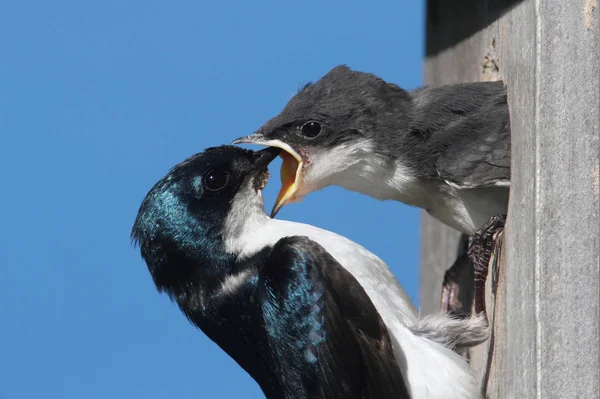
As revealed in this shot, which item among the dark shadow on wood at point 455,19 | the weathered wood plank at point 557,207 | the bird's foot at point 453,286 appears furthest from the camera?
the bird's foot at point 453,286

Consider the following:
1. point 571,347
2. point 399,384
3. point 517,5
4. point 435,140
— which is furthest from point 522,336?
point 517,5

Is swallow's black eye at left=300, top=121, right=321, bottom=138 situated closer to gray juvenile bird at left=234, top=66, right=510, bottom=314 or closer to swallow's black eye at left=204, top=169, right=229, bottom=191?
gray juvenile bird at left=234, top=66, right=510, bottom=314

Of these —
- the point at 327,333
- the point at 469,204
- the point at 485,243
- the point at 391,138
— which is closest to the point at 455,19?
the point at 391,138

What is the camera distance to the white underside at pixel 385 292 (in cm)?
241

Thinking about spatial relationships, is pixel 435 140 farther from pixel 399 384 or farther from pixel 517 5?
pixel 399 384

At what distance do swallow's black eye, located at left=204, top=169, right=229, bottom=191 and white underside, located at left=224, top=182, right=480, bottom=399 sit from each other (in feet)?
0.17

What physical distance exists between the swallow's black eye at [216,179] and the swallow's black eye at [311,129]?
21cm

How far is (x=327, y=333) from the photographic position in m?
2.37

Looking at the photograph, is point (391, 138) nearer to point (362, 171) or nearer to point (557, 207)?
point (362, 171)

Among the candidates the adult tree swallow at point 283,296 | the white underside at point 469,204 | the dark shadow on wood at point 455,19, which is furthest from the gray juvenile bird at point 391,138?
the dark shadow on wood at point 455,19

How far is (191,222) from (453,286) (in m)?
0.78

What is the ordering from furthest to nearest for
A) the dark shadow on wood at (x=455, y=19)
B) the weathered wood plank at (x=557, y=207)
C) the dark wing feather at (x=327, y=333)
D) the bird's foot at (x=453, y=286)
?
the bird's foot at (x=453, y=286) < the dark shadow on wood at (x=455, y=19) < the dark wing feather at (x=327, y=333) < the weathered wood plank at (x=557, y=207)

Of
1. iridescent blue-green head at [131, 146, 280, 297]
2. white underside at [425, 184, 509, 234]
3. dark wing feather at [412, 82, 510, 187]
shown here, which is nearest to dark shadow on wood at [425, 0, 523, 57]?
dark wing feather at [412, 82, 510, 187]

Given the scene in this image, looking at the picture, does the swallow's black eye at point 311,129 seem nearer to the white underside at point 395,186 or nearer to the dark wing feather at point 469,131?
the white underside at point 395,186
